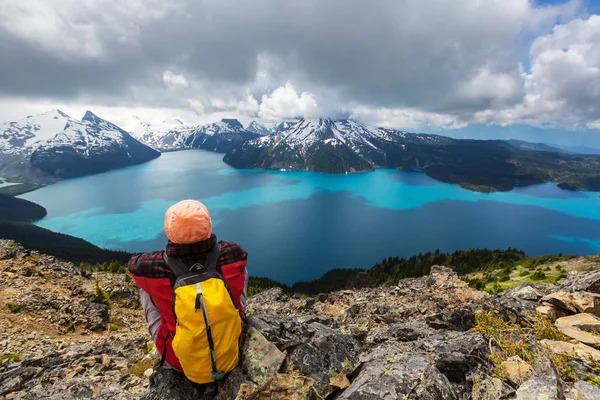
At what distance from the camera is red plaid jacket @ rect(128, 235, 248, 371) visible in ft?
11.5

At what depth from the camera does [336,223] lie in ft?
386

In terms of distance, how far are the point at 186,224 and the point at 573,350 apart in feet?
21.0

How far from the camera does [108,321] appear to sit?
1509cm

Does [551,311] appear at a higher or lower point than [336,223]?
higher

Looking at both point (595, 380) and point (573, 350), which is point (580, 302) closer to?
point (573, 350)

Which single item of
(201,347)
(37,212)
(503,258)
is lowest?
A: (37,212)

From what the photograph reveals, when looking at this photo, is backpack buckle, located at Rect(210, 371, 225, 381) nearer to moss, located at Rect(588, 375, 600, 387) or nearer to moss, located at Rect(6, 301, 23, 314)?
moss, located at Rect(588, 375, 600, 387)

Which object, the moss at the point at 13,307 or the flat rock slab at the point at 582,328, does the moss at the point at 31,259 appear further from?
the flat rock slab at the point at 582,328

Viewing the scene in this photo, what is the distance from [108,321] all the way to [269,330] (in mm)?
14399

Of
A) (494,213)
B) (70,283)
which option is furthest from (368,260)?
(494,213)

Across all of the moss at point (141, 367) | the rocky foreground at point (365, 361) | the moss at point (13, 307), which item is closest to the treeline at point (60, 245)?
the moss at point (13, 307)

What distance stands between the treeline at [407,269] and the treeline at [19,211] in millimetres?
176340

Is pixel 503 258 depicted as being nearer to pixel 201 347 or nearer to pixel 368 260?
pixel 368 260

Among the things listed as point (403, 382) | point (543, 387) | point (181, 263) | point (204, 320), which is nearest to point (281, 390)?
point (204, 320)
